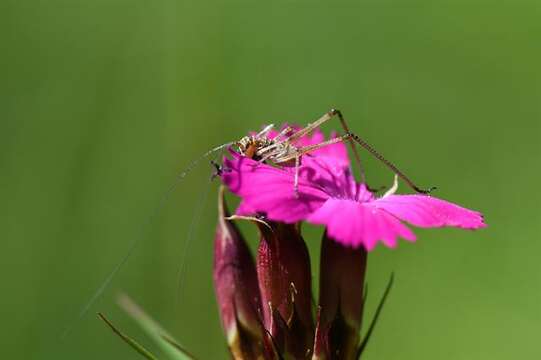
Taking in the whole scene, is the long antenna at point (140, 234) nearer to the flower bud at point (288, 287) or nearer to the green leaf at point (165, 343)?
the green leaf at point (165, 343)

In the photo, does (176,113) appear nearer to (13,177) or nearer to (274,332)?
(13,177)

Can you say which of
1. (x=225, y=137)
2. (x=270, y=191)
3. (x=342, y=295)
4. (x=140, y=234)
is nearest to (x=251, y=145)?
(x=270, y=191)

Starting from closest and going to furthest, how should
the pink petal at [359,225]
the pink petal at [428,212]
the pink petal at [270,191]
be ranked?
the pink petal at [359,225] < the pink petal at [270,191] < the pink petal at [428,212]

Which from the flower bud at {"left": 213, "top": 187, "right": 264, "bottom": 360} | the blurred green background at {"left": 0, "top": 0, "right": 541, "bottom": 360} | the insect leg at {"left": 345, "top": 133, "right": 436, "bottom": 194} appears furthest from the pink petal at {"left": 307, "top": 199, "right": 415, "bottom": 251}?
the blurred green background at {"left": 0, "top": 0, "right": 541, "bottom": 360}

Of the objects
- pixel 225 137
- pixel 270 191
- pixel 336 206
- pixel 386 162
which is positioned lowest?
pixel 225 137

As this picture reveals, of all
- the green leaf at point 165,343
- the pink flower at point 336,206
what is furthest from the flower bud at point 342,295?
the green leaf at point 165,343

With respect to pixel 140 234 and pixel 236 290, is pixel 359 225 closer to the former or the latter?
pixel 236 290
